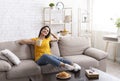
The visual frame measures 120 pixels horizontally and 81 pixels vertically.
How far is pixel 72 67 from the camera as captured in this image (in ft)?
9.95

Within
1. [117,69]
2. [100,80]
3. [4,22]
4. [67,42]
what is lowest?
[117,69]

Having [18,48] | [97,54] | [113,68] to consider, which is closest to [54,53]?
[18,48]

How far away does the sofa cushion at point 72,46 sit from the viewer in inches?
159

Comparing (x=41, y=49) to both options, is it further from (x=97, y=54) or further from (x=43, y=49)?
(x=97, y=54)

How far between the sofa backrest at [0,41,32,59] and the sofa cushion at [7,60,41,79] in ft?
1.20

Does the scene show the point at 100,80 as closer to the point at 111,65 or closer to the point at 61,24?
the point at 111,65

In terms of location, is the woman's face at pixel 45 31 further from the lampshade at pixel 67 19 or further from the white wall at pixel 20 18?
the lampshade at pixel 67 19

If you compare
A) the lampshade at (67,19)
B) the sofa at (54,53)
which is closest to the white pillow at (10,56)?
the sofa at (54,53)

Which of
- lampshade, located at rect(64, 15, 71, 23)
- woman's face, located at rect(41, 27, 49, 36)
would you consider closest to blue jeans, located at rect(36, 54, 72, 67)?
woman's face, located at rect(41, 27, 49, 36)

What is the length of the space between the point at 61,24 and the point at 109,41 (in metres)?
1.64

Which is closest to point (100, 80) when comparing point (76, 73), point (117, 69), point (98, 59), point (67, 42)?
point (76, 73)

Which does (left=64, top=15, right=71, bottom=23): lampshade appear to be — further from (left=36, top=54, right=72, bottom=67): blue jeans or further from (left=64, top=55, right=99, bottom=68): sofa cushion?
(left=36, top=54, right=72, bottom=67): blue jeans

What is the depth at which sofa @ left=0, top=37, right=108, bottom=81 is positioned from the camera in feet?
10.1

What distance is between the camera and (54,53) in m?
3.89
